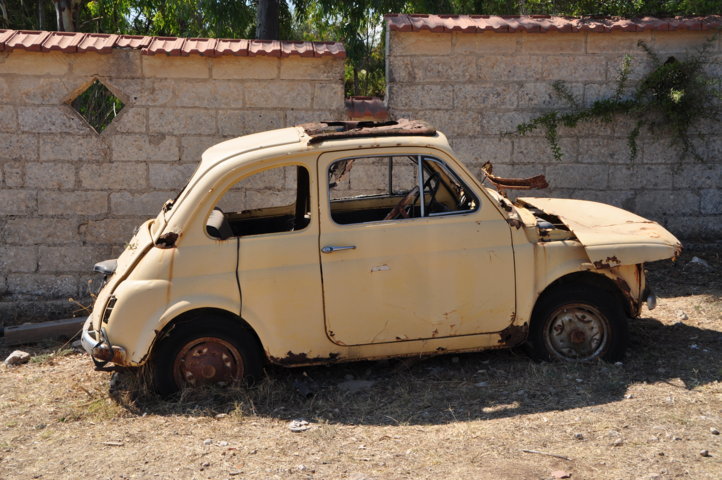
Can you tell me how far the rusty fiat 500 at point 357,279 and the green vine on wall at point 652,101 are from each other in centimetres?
272

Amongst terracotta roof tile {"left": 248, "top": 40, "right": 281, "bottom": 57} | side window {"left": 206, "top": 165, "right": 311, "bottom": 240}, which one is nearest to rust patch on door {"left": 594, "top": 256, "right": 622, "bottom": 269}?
side window {"left": 206, "top": 165, "right": 311, "bottom": 240}

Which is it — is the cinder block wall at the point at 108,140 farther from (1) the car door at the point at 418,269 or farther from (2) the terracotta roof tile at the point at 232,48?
(1) the car door at the point at 418,269

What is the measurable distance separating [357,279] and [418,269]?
1.35 ft

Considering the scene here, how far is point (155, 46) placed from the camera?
25.4 feet

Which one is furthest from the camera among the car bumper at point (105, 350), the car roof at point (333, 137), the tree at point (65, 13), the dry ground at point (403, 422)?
the tree at point (65, 13)

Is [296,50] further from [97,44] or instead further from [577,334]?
[577,334]

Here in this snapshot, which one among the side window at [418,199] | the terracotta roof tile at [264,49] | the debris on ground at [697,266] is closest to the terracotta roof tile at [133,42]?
the terracotta roof tile at [264,49]

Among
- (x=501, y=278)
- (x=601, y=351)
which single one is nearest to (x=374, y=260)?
(x=501, y=278)

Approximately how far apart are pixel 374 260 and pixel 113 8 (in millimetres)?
14677

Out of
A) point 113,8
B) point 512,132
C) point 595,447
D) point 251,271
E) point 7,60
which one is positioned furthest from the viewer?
point 113,8

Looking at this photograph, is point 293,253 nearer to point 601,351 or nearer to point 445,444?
point 445,444

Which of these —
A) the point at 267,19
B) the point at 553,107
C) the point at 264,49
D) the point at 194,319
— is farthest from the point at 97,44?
the point at 267,19

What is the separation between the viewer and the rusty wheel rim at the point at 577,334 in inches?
221

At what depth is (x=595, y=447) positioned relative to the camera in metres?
4.46
